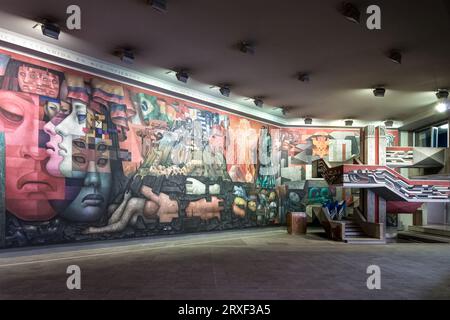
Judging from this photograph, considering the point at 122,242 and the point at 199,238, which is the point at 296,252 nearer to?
the point at 199,238

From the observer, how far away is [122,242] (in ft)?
38.9

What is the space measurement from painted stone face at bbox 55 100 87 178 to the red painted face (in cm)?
49

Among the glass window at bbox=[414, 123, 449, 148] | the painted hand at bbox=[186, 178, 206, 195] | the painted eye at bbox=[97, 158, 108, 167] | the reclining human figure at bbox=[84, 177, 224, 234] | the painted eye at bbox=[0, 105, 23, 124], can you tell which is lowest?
the reclining human figure at bbox=[84, 177, 224, 234]

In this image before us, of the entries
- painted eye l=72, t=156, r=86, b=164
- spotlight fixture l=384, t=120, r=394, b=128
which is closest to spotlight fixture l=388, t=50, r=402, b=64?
painted eye l=72, t=156, r=86, b=164

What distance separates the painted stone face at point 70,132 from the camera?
1041 cm

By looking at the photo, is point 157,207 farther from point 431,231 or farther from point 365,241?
point 431,231

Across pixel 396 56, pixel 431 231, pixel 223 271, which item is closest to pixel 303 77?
pixel 396 56

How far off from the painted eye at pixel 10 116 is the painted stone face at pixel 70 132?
3.23 ft

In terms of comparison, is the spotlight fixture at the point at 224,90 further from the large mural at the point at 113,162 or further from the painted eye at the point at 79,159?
the painted eye at the point at 79,159

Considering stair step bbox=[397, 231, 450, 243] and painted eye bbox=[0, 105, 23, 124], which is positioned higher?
painted eye bbox=[0, 105, 23, 124]

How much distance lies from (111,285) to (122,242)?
524 centimetres

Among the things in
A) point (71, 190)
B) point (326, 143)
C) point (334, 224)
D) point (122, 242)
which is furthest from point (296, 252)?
point (326, 143)

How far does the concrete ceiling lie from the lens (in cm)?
812

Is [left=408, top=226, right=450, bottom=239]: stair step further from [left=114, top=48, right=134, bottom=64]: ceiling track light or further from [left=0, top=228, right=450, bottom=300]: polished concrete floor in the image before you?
[left=114, top=48, right=134, bottom=64]: ceiling track light
